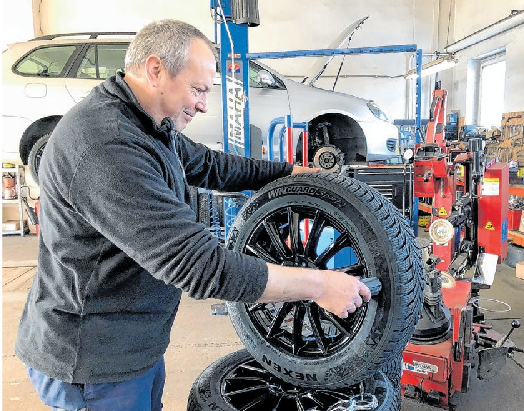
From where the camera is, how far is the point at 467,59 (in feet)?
A: 34.2

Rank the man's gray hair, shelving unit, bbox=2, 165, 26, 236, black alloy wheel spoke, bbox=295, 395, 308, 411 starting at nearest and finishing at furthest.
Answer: the man's gray hair, black alloy wheel spoke, bbox=295, 395, 308, 411, shelving unit, bbox=2, 165, 26, 236

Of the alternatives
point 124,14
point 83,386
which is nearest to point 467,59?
point 124,14

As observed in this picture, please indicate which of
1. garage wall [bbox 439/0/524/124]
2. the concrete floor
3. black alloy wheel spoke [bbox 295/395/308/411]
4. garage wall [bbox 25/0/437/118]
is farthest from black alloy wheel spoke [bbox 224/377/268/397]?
garage wall [bbox 25/0/437/118]

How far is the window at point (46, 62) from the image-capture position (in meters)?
5.15

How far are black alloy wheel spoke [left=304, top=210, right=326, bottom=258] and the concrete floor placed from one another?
1438mm

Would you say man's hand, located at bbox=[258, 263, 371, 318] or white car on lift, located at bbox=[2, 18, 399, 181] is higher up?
white car on lift, located at bbox=[2, 18, 399, 181]

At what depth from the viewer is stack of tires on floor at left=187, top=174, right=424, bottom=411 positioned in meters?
1.15

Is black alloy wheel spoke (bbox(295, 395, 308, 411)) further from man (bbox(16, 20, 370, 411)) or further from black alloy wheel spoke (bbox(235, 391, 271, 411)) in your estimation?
man (bbox(16, 20, 370, 411))

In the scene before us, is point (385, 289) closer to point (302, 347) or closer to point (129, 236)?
point (302, 347)

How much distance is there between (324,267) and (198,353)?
74.0 inches

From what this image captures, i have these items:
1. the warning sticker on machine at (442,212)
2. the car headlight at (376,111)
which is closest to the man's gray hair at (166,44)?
the warning sticker on machine at (442,212)

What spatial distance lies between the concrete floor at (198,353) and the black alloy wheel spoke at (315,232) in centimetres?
144

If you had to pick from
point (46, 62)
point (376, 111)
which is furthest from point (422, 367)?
point (46, 62)

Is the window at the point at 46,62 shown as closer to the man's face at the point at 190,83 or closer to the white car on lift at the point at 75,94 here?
the white car on lift at the point at 75,94
